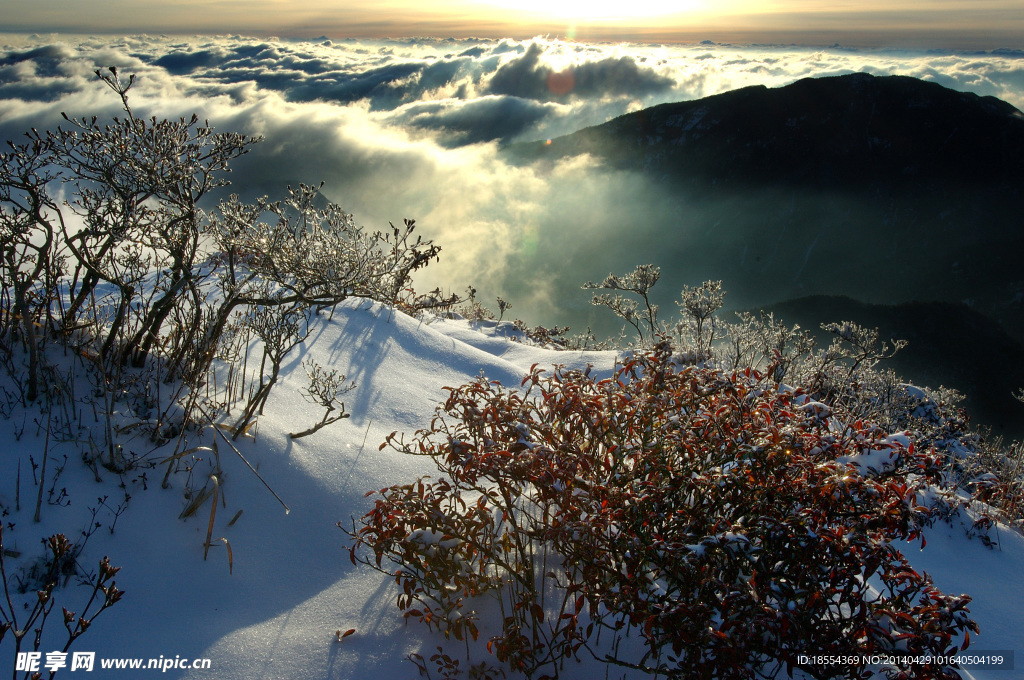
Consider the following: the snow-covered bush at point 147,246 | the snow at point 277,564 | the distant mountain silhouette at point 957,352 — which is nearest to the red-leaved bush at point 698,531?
the snow at point 277,564

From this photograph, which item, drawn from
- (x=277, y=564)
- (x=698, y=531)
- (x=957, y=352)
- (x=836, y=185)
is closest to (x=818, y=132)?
(x=836, y=185)

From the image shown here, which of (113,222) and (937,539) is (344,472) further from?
(937,539)

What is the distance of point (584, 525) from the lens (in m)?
2.13

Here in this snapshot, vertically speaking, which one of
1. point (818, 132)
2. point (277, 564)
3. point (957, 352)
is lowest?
point (957, 352)

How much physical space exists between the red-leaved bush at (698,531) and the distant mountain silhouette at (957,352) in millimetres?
51977

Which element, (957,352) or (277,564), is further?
(957,352)

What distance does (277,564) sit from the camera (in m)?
3.15

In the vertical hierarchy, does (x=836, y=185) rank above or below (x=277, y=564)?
above

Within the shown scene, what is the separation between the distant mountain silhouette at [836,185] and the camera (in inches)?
3300

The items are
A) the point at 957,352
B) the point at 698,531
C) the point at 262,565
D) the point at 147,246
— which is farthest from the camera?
the point at 957,352

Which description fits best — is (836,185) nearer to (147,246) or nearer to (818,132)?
(818,132)

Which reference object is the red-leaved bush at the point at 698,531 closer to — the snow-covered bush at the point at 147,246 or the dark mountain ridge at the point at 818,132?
the snow-covered bush at the point at 147,246

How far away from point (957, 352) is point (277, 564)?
261 ft

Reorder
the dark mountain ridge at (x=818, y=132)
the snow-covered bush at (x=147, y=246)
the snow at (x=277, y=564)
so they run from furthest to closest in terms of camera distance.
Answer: the dark mountain ridge at (x=818, y=132) → the snow-covered bush at (x=147, y=246) → the snow at (x=277, y=564)
